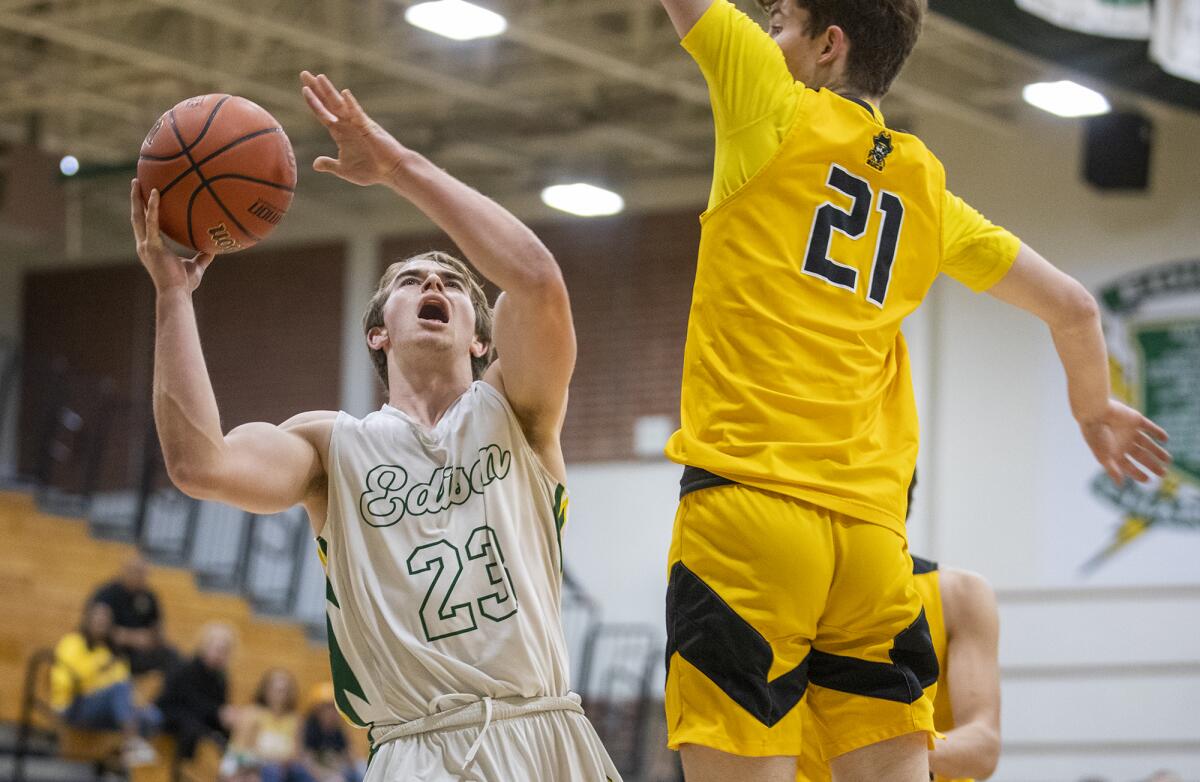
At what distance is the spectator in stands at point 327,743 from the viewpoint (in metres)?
12.3

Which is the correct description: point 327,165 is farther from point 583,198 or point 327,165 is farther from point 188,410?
point 583,198

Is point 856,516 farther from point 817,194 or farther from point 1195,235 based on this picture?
point 1195,235

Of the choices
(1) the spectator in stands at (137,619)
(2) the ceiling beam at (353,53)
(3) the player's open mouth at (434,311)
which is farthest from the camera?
(1) the spectator in stands at (137,619)

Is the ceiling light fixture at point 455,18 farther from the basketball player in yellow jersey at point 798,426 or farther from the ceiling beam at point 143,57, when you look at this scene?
the basketball player in yellow jersey at point 798,426

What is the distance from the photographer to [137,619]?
13203 mm

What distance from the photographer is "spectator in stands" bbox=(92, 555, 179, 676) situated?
42.8 feet

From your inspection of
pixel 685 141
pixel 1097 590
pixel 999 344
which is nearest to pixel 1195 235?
pixel 999 344

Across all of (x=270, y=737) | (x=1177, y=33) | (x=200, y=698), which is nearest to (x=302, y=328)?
(x=200, y=698)

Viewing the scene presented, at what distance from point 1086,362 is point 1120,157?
403 inches

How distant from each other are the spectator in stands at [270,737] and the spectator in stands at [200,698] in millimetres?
203

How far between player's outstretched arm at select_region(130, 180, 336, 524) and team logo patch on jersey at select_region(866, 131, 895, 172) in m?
1.30

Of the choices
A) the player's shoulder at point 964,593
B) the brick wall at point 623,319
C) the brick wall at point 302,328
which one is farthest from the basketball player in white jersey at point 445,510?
the brick wall at point 623,319

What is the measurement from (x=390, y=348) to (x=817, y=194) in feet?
3.69

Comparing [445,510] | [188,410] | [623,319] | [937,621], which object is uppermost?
[623,319]
